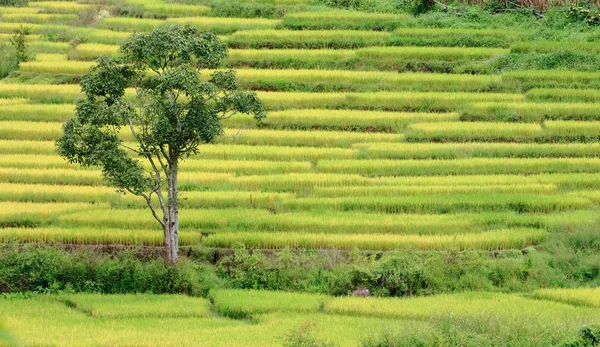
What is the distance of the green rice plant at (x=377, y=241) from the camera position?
18.4 m

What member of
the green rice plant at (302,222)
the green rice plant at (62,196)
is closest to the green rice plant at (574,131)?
the green rice plant at (302,222)

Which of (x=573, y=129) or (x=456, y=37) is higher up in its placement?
(x=456, y=37)

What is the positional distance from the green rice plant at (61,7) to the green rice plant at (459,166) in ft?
43.0

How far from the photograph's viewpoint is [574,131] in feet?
78.0

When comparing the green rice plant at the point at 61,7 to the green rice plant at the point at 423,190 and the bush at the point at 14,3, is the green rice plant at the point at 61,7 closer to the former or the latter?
the bush at the point at 14,3

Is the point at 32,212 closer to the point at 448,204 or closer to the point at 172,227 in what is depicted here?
the point at 172,227

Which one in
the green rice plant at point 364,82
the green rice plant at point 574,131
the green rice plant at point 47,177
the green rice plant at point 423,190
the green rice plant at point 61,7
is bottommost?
the green rice plant at point 423,190

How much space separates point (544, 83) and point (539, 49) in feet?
5.52

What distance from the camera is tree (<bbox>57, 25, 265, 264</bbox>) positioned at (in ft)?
55.8

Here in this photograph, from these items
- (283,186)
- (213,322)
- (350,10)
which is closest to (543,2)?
(350,10)

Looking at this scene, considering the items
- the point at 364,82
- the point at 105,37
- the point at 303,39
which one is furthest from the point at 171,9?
the point at 364,82

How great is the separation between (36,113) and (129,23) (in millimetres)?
6383

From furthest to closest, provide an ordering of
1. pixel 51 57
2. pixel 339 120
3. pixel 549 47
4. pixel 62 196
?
pixel 51 57
pixel 549 47
pixel 339 120
pixel 62 196

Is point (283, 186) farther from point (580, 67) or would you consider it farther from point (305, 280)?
point (580, 67)
